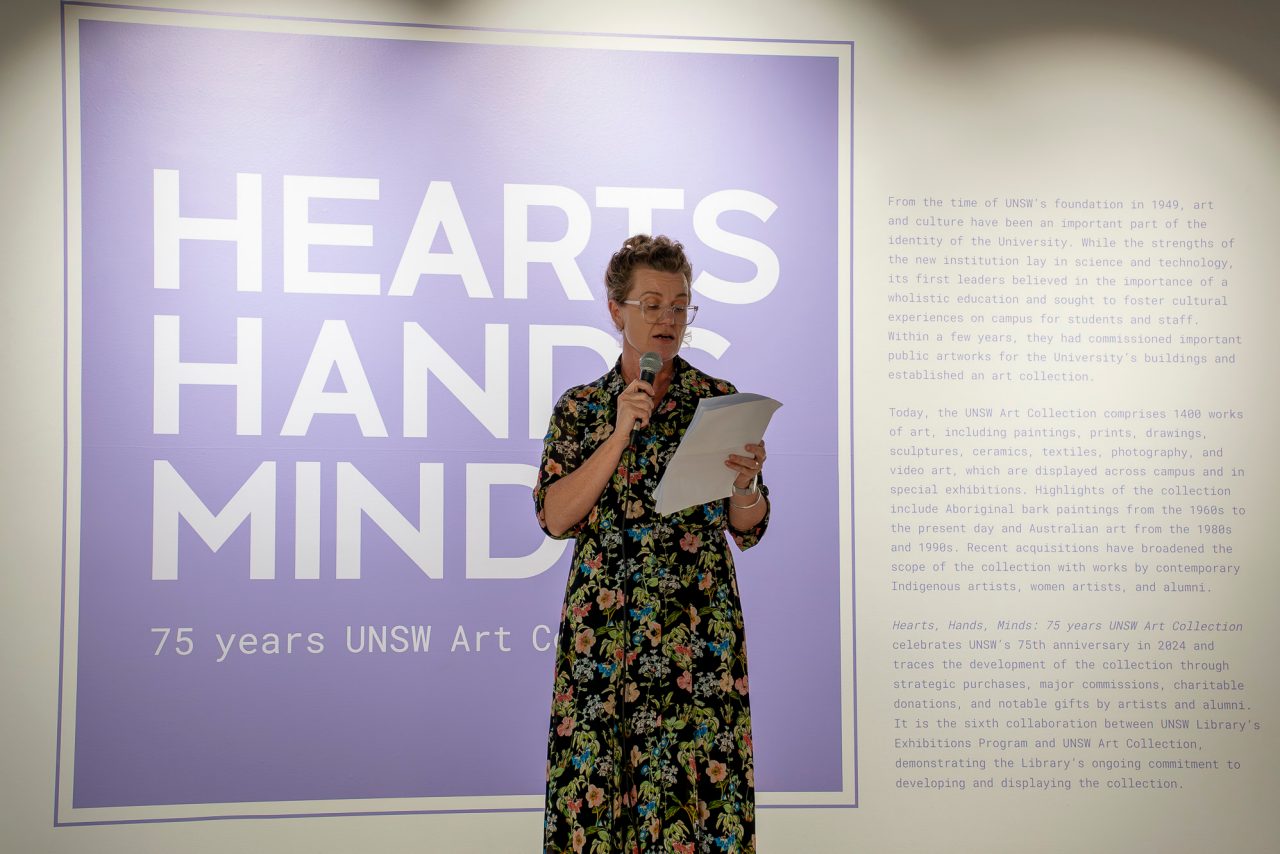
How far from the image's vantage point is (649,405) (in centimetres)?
213

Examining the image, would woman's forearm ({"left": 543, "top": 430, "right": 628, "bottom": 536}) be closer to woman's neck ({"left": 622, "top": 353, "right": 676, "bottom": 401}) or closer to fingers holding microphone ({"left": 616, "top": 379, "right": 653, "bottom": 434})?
fingers holding microphone ({"left": 616, "top": 379, "right": 653, "bottom": 434})

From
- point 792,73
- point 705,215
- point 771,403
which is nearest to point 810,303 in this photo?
point 705,215

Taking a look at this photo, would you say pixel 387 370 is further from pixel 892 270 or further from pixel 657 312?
pixel 892 270

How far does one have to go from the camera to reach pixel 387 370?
3334mm

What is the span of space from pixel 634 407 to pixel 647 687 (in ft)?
1.98

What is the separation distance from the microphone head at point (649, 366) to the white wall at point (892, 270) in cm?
146

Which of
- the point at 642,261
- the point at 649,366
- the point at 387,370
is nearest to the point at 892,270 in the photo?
the point at 642,261

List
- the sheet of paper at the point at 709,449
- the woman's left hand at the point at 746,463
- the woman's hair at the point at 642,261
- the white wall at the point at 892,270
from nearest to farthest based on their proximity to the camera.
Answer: the sheet of paper at the point at 709,449 → the woman's left hand at the point at 746,463 → the woman's hair at the point at 642,261 → the white wall at the point at 892,270

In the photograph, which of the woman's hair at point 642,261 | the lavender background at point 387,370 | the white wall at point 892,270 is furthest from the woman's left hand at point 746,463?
the white wall at point 892,270

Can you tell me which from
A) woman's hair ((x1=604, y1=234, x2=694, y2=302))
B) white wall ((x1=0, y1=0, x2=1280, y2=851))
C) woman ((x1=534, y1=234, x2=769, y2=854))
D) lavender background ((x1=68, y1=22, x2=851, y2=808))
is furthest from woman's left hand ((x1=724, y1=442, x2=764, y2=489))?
white wall ((x1=0, y1=0, x2=1280, y2=851))

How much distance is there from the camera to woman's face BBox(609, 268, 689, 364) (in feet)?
7.50

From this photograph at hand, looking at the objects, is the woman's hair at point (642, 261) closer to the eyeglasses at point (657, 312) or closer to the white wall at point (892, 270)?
the eyeglasses at point (657, 312)

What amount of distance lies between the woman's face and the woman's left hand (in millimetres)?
286

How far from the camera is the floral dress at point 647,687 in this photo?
2166 mm
